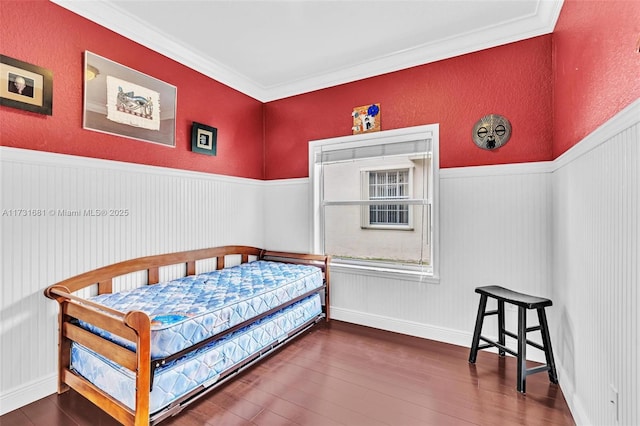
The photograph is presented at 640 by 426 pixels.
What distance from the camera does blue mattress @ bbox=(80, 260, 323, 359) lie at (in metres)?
1.64

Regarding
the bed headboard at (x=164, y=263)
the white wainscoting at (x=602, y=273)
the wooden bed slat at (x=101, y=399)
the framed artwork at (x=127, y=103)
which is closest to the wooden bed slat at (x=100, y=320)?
the bed headboard at (x=164, y=263)

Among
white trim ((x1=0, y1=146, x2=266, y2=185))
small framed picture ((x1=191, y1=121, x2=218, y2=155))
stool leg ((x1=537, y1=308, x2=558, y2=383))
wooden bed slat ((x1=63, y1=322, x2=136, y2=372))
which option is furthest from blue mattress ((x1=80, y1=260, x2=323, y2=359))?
stool leg ((x1=537, y1=308, x2=558, y2=383))

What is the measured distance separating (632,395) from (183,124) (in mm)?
3357

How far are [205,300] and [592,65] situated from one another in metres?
2.67

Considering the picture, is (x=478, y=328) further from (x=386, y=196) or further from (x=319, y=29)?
(x=319, y=29)

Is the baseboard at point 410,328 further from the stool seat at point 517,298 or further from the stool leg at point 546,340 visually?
the stool seat at point 517,298

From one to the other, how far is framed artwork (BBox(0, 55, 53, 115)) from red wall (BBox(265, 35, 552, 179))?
2.24m

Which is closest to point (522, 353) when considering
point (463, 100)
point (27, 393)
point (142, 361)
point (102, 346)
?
point (463, 100)

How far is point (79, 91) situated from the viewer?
2.11 metres

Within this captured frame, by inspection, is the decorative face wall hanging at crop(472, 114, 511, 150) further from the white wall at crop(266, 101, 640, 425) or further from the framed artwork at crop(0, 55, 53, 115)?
the framed artwork at crop(0, 55, 53, 115)

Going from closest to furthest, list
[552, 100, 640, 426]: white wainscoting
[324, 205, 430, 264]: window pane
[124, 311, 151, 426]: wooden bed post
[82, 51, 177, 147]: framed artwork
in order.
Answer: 1. [552, 100, 640, 426]: white wainscoting
2. [124, 311, 151, 426]: wooden bed post
3. [82, 51, 177, 147]: framed artwork
4. [324, 205, 430, 264]: window pane

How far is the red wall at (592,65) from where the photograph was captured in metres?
1.20

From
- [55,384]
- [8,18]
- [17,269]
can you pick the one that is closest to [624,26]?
[8,18]

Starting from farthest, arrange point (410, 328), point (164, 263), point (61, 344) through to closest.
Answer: point (410, 328)
point (164, 263)
point (61, 344)
